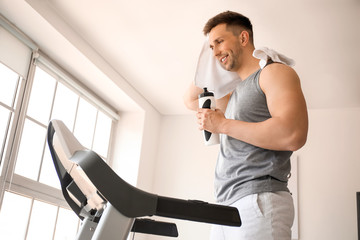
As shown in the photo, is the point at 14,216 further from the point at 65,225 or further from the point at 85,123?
the point at 85,123

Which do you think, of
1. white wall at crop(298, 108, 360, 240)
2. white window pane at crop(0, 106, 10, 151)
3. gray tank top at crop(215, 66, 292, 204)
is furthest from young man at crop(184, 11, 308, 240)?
white wall at crop(298, 108, 360, 240)

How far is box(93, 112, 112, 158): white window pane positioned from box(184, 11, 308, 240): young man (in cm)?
293

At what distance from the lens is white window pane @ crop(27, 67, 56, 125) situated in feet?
10.3

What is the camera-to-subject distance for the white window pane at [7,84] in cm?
280

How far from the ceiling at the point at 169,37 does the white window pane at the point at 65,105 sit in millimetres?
191

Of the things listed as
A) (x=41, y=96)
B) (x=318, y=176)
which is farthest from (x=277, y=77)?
(x=318, y=176)

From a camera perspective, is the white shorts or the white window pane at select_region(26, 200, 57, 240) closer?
the white shorts

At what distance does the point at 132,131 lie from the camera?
14.4ft

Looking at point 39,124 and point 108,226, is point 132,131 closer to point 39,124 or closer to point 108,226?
point 39,124

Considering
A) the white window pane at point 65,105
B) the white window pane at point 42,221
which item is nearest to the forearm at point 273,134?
the white window pane at point 42,221

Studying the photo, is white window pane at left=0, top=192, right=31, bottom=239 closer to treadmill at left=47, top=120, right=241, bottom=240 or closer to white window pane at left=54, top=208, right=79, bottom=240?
white window pane at left=54, top=208, right=79, bottom=240

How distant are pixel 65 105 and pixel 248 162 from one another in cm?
265

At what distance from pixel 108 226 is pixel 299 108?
64 cm

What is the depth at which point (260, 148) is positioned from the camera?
1.14 meters
